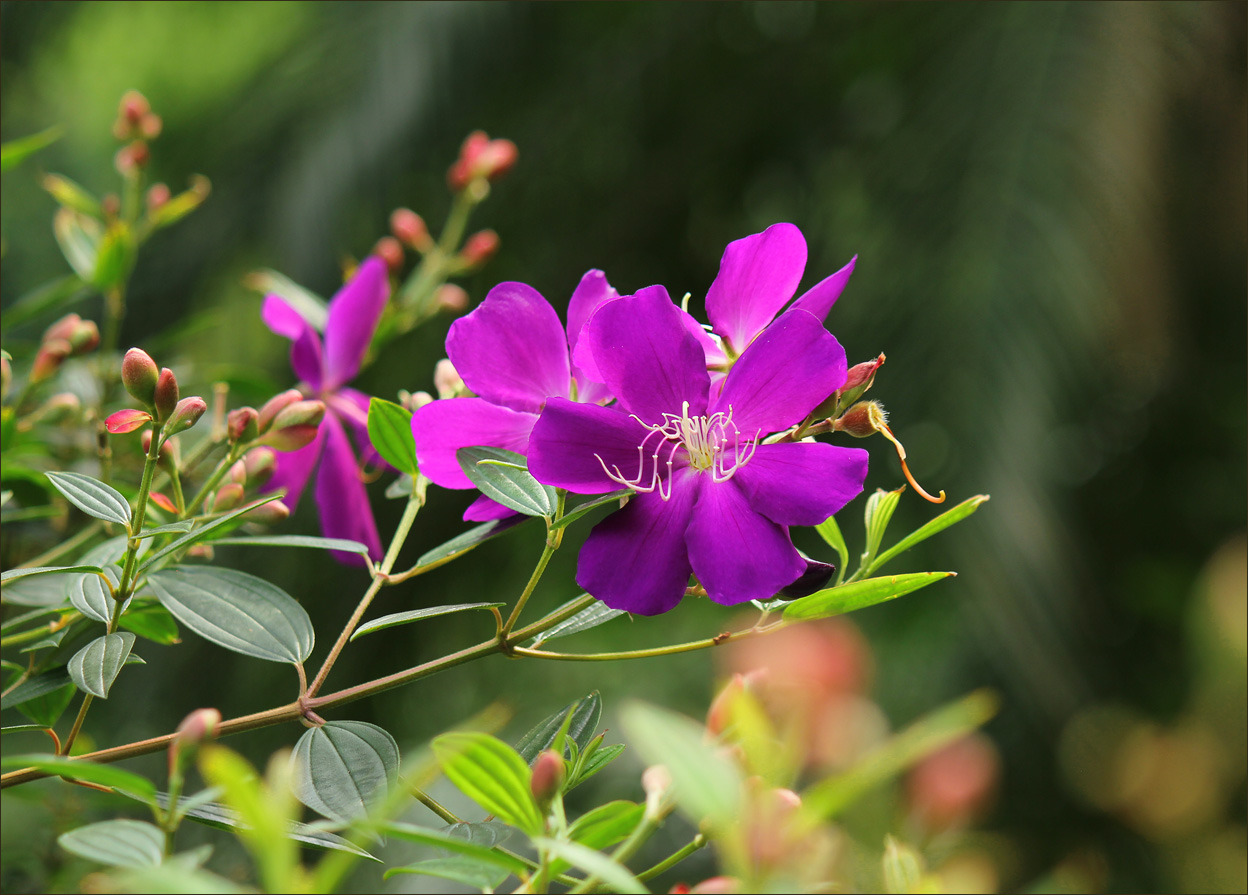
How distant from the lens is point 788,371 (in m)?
0.24

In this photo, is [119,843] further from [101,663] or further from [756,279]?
[756,279]

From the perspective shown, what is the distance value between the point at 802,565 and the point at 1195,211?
186 centimetres

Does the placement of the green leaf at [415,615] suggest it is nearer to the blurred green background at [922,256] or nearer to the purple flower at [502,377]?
the purple flower at [502,377]

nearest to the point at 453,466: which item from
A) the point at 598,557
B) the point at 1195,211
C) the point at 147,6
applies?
the point at 598,557

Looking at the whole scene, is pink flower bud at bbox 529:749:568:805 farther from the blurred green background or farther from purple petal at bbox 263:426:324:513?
the blurred green background

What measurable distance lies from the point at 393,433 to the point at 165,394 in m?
0.06

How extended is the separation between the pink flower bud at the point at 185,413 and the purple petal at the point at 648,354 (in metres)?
0.11

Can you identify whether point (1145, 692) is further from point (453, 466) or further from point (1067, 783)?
point (453, 466)

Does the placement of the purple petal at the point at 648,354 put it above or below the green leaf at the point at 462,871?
above

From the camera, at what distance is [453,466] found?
10.7 inches

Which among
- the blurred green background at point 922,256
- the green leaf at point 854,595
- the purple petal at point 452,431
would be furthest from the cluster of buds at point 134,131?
the blurred green background at point 922,256

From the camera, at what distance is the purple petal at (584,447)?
0.24 metres

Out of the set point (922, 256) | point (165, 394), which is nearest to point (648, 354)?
point (165, 394)

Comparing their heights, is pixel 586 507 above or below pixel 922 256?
above
